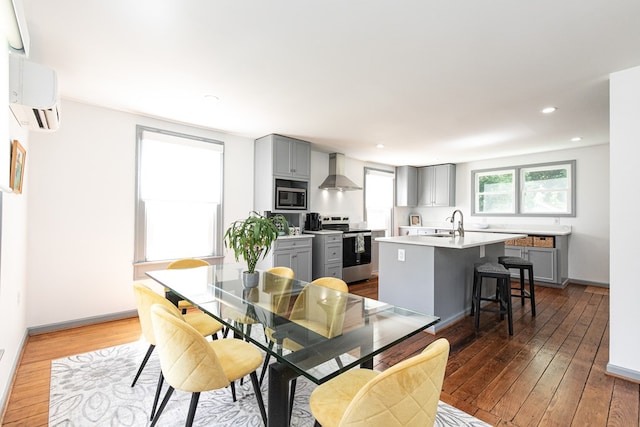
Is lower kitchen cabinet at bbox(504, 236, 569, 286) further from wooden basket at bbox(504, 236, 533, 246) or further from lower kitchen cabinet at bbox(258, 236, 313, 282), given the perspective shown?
lower kitchen cabinet at bbox(258, 236, 313, 282)

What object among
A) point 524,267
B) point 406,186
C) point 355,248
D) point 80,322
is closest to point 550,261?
point 524,267

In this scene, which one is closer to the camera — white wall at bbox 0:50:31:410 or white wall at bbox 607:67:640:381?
white wall at bbox 0:50:31:410

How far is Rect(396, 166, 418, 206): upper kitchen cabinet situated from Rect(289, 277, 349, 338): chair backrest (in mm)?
5146

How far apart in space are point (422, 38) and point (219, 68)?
1.58 m

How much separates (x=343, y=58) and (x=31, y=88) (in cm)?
215

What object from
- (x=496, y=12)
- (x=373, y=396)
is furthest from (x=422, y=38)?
(x=373, y=396)

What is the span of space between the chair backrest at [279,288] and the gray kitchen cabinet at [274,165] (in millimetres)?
1859

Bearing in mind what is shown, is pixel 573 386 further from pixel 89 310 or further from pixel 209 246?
pixel 89 310

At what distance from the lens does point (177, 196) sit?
388 cm

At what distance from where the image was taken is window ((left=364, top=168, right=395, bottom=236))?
6.59 metres

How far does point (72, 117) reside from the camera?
3170 mm

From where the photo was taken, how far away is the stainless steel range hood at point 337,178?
5426 mm

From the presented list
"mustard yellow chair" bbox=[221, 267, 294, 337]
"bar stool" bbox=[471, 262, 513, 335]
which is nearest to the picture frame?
"mustard yellow chair" bbox=[221, 267, 294, 337]

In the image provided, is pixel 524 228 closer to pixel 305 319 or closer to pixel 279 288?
pixel 279 288
